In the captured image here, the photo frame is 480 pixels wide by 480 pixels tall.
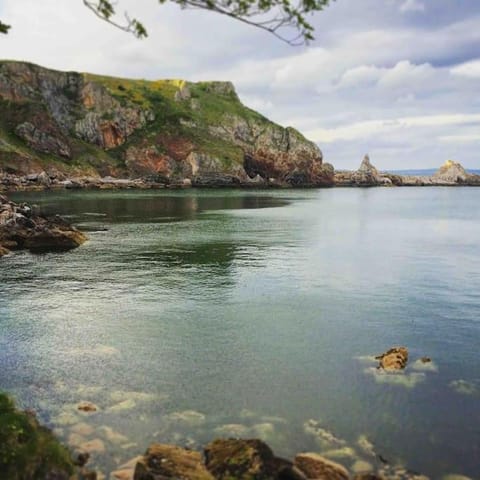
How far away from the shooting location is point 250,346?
3084 centimetres

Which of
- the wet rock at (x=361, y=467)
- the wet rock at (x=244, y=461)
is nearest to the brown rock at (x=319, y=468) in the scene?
the wet rock at (x=361, y=467)

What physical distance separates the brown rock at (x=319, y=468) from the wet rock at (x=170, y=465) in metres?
3.13

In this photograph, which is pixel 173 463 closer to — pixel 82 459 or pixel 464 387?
pixel 82 459

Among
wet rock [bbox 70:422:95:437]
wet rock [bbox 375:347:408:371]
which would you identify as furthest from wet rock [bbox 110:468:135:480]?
wet rock [bbox 375:347:408:371]

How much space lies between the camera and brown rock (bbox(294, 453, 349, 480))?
16875mm

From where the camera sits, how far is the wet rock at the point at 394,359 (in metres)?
27.0

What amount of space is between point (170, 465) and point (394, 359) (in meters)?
14.8

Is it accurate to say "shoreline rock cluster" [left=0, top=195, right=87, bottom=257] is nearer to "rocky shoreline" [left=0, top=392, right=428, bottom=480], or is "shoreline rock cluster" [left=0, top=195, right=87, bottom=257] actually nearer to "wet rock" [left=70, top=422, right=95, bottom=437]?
"wet rock" [left=70, top=422, right=95, bottom=437]

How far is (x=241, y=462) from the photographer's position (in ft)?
54.3

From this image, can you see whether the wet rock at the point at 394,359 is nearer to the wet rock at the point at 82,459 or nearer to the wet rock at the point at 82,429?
the wet rock at the point at 82,429

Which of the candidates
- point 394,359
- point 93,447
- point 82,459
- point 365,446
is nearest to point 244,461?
point 365,446

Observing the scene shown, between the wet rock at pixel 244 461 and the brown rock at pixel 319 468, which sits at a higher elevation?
the wet rock at pixel 244 461

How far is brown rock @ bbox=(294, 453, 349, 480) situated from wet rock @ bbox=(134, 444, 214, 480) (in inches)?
123

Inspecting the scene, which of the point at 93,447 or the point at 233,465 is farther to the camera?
the point at 93,447
